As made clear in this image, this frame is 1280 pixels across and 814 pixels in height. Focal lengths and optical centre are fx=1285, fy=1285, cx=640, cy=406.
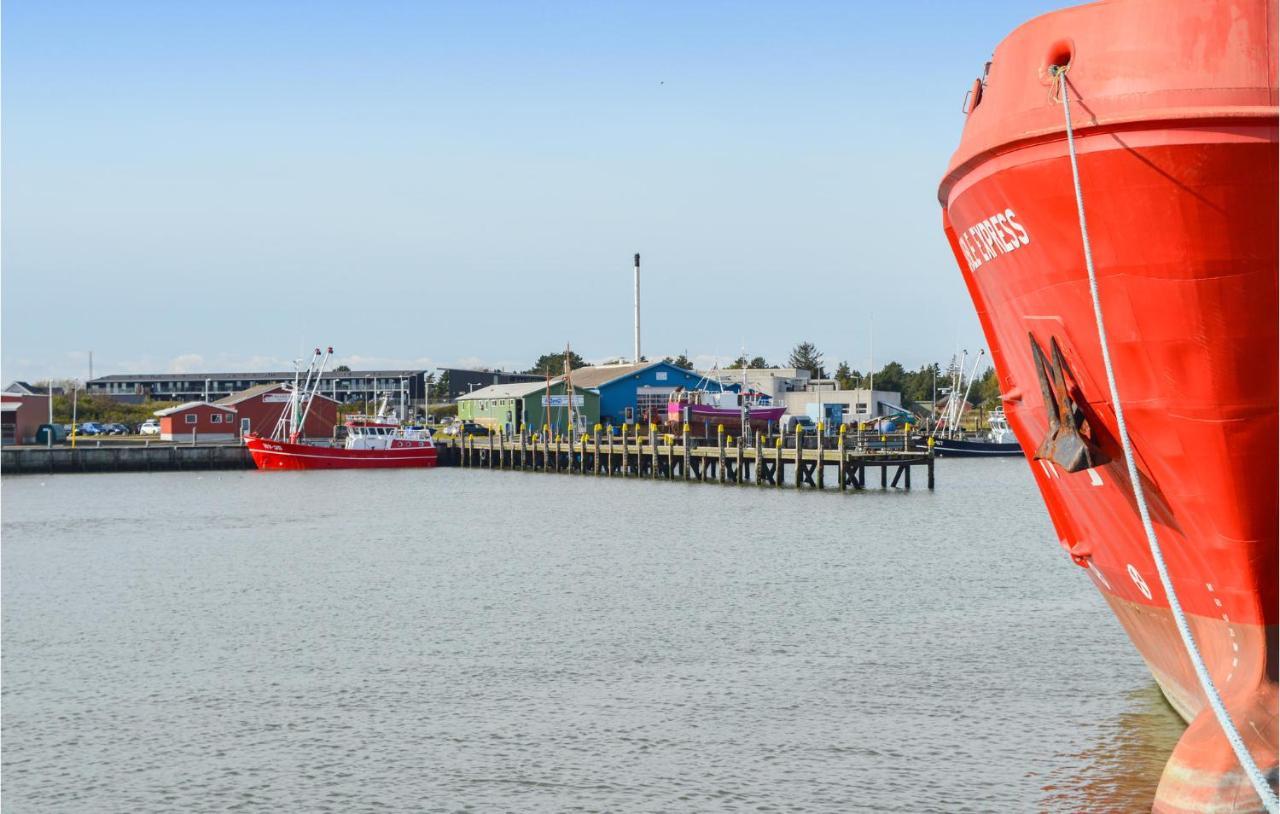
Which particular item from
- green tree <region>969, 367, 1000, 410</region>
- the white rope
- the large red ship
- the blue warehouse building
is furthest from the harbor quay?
green tree <region>969, 367, 1000, 410</region>

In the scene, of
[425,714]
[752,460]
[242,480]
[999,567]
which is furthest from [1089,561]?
[242,480]

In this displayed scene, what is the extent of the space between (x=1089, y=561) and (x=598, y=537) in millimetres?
22676

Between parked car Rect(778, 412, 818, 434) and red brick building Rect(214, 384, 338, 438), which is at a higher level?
red brick building Rect(214, 384, 338, 438)

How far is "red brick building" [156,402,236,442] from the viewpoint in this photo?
271ft

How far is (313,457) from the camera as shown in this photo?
2729 inches

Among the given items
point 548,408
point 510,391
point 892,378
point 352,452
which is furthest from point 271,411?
point 892,378

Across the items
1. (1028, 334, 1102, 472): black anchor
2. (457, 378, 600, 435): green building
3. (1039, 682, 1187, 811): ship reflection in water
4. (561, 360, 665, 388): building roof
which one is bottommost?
(1039, 682, 1187, 811): ship reflection in water

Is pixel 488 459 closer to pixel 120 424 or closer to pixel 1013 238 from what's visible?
pixel 120 424

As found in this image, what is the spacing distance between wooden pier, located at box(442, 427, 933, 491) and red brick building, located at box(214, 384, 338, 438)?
47.5ft

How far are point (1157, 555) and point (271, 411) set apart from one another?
8343 centimetres

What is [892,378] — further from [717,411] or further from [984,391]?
[717,411]

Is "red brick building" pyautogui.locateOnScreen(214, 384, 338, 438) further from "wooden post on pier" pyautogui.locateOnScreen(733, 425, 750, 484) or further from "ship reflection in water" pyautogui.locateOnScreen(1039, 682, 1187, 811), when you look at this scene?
"ship reflection in water" pyautogui.locateOnScreen(1039, 682, 1187, 811)

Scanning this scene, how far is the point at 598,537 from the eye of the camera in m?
33.8

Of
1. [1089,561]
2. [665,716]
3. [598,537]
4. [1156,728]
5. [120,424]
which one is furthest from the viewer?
[120,424]
